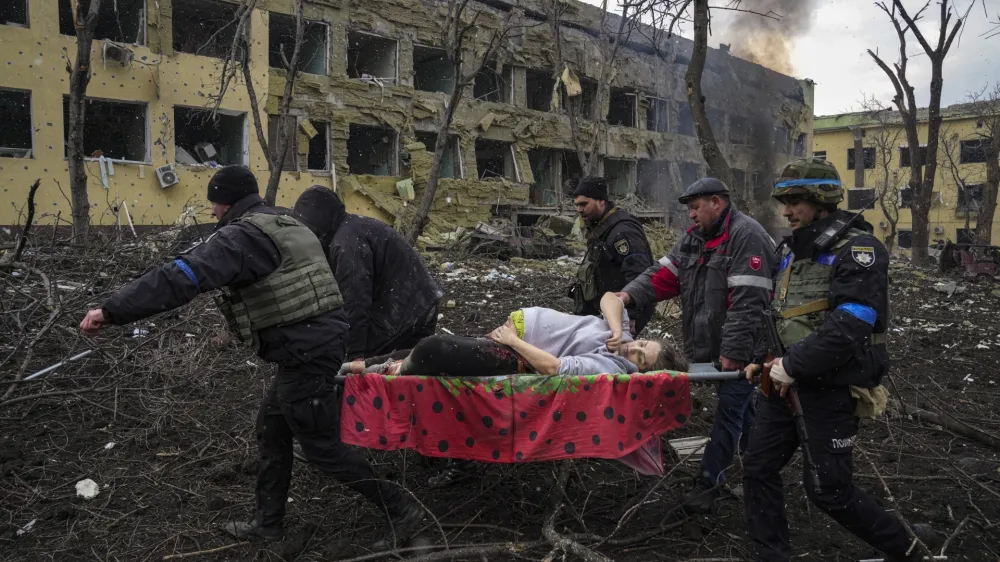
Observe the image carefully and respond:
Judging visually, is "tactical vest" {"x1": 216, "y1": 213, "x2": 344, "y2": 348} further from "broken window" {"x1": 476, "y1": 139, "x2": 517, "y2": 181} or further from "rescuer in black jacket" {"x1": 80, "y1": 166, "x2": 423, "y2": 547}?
"broken window" {"x1": 476, "y1": 139, "x2": 517, "y2": 181}

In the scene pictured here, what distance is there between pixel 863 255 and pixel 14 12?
18.4 meters

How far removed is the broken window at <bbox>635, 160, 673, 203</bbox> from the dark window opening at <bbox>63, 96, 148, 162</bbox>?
18240mm

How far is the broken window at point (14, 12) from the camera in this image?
1493 centimetres

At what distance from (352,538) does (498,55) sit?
20.2 meters

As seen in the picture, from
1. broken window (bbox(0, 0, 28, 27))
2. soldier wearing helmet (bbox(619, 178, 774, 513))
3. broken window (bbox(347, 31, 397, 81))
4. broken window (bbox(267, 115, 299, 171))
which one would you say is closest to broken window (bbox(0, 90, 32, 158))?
broken window (bbox(0, 0, 28, 27))

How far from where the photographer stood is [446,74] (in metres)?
22.0

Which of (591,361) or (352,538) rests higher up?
(591,361)

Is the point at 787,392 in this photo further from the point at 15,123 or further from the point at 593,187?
the point at 15,123

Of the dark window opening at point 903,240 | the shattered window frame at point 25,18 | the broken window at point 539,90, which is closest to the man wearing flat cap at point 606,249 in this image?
the shattered window frame at point 25,18

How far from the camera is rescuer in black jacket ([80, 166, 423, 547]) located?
9.63 feet

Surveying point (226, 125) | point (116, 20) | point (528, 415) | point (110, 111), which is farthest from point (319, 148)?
point (528, 415)

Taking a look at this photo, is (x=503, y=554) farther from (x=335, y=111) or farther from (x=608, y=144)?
(x=608, y=144)

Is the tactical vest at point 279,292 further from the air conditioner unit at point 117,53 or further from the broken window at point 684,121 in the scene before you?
the broken window at point 684,121

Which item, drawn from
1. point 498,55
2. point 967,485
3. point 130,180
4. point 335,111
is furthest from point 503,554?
point 498,55
